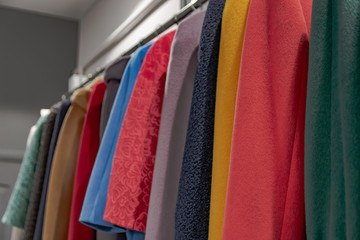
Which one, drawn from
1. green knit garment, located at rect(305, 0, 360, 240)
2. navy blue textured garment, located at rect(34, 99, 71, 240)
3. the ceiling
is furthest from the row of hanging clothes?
the ceiling

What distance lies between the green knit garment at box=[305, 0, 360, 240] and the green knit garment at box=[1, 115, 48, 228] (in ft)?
3.74

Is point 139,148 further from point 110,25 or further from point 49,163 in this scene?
point 110,25

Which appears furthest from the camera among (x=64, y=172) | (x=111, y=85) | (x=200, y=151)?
(x=64, y=172)

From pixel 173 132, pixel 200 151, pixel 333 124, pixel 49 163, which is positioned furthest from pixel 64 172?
pixel 333 124

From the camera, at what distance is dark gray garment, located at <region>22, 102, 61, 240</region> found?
1269 mm

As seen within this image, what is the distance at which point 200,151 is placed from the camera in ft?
1.99

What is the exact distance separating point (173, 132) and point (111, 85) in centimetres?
35

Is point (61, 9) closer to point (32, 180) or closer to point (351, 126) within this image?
point (32, 180)

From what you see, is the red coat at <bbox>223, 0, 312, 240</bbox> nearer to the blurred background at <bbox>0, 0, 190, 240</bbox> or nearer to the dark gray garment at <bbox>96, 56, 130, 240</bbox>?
the dark gray garment at <bbox>96, 56, 130, 240</bbox>

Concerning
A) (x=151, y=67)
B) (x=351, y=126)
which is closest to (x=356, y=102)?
(x=351, y=126)

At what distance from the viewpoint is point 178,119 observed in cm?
75

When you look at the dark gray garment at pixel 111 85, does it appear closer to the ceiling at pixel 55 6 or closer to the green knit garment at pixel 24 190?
the green knit garment at pixel 24 190

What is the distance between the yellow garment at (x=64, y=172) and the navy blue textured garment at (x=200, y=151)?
642mm

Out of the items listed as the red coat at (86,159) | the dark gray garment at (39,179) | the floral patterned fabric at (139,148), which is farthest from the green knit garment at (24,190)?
the floral patterned fabric at (139,148)
